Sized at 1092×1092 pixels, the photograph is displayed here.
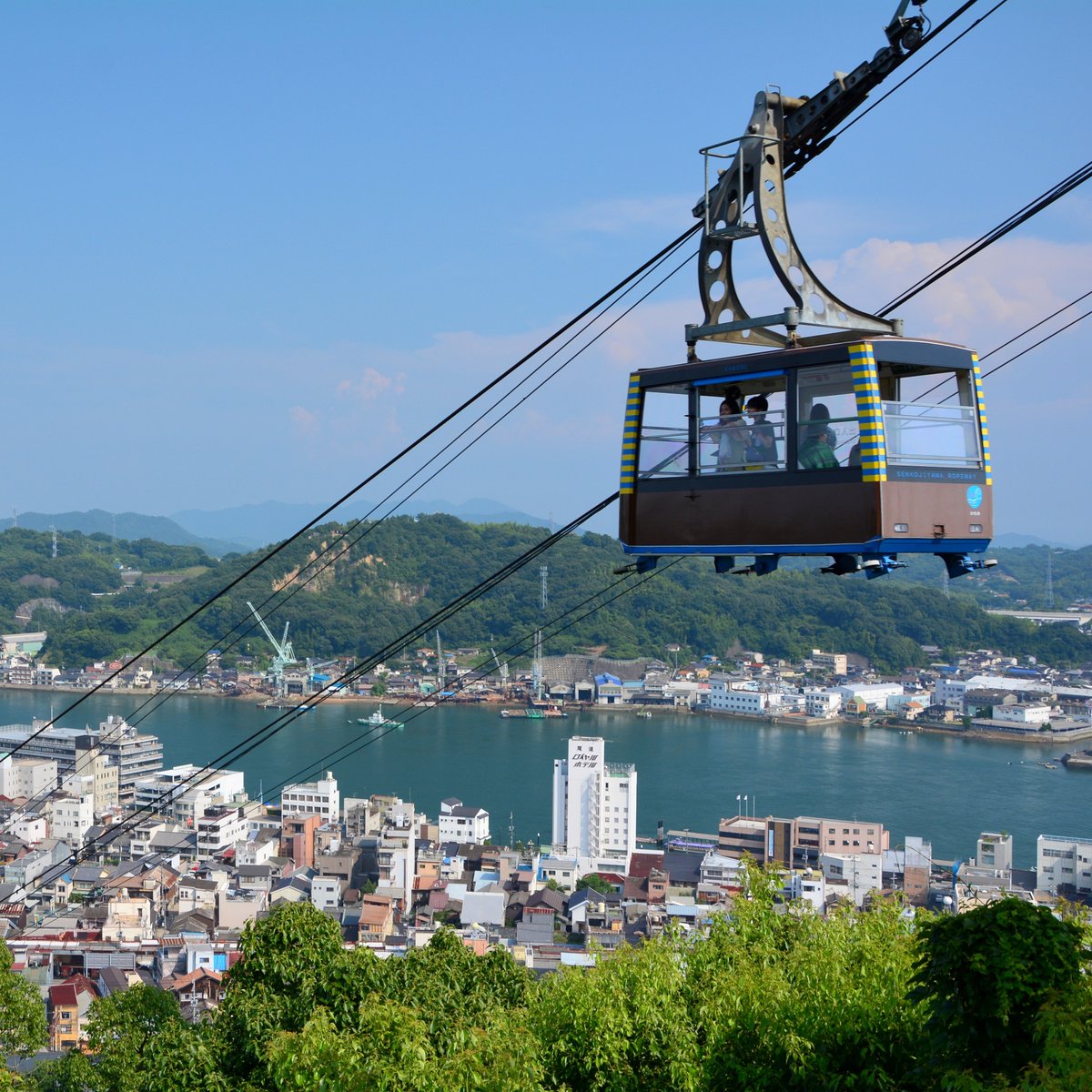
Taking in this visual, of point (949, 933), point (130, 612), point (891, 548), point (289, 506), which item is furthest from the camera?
point (289, 506)

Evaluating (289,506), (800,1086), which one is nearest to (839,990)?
(800,1086)

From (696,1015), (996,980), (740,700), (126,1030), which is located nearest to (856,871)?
(126,1030)

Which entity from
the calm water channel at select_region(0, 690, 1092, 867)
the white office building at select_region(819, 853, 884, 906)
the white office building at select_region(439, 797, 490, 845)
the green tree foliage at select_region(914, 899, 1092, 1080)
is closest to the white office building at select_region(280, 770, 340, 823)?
the calm water channel at select_region(0, 690, 1092, 867)

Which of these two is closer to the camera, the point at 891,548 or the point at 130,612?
the point at 891,548

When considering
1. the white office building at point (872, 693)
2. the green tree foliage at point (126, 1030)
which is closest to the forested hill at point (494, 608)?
the white office building at point (872, 693)

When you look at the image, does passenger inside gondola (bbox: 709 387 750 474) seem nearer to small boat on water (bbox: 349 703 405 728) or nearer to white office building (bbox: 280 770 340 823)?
white office building (bbox: 280 770 340 823)

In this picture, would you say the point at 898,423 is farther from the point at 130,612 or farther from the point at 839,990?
the point at 130,612
